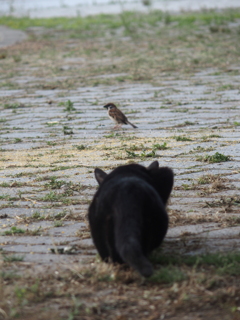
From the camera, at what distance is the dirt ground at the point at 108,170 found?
271cm

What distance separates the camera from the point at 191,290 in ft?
8.87

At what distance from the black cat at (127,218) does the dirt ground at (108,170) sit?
128 millimetres

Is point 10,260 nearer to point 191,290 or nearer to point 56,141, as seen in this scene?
point 191,290

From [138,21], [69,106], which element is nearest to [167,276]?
[69,106]

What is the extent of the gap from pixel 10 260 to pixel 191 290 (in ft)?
3.50

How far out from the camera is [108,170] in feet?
16.9

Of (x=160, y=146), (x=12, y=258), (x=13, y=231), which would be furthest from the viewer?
(x=160, y=146)

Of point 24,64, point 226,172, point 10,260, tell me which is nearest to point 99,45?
point 24,64

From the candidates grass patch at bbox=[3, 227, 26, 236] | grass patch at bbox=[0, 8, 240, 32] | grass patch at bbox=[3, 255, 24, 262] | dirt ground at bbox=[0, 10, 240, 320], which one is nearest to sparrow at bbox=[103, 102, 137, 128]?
dirt ground at bbox=[0, 10, 240, 320]

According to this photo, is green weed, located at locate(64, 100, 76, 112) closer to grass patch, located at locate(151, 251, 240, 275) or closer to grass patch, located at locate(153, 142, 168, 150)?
grass patch, located at locate(153, 142, 168, 150)

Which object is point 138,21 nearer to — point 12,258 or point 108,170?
point 108,170

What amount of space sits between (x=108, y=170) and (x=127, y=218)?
2.25 metres

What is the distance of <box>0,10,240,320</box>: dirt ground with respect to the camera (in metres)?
2.71

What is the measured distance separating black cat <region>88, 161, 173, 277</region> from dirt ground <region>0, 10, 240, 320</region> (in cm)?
13
